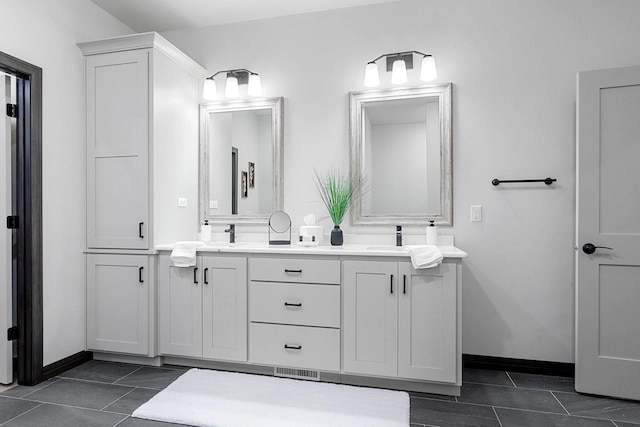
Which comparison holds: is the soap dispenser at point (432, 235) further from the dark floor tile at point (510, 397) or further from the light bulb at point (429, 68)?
the light bulb at point (429, 68)

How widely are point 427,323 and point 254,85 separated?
7.20 feet

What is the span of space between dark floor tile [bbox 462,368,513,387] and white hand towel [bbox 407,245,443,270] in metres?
0.90

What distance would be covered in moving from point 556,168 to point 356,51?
1677mm

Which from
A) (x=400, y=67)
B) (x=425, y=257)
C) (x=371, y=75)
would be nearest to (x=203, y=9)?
(x=371, y=75)

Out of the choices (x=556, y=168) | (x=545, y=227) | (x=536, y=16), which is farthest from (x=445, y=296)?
(x=536, y=16)

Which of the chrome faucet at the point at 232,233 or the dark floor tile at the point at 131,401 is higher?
the chrome faucet at the point at 232,233

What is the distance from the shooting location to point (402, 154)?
2.93 metres

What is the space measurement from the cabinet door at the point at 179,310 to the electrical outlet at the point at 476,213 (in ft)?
6.53

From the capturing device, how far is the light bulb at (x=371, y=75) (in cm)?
287

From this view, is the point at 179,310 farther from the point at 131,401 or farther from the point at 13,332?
the point at 13,332

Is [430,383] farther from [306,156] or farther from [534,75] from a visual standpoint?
[534,75]

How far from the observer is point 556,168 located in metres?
2.69

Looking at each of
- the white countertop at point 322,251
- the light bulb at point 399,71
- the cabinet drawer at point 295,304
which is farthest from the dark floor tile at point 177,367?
the light bulb at point 399,71

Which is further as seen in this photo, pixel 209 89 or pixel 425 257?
pixel 209 89
